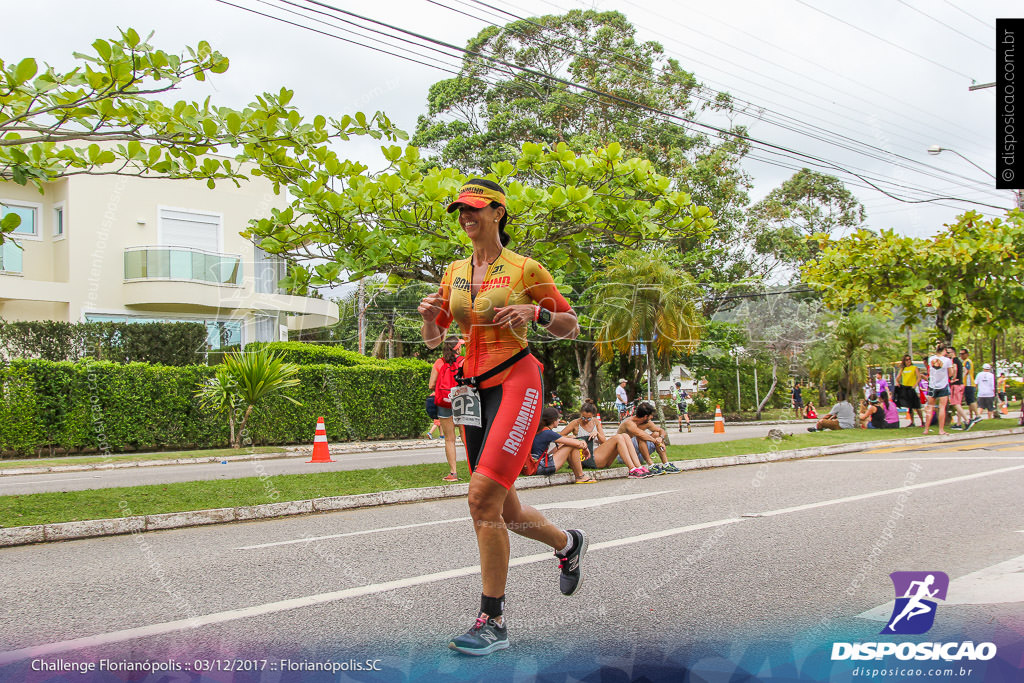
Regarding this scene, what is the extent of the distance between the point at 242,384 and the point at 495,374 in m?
15.1

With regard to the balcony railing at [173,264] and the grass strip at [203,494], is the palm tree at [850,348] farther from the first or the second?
the grass strip at [203,494]

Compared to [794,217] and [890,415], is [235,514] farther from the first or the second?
[794,217]

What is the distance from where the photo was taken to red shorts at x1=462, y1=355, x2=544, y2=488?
3582 mm

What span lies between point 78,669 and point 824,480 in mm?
8570

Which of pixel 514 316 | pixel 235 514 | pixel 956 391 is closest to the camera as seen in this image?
pixel 514 316

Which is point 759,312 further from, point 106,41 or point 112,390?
point 106,41

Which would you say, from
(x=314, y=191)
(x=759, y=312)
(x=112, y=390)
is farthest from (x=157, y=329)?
(x=759, y=312)

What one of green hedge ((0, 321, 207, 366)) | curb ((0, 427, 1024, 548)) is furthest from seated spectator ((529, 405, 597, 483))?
green hedge ((0, 321, 207, 366))

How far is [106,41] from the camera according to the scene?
209 inches

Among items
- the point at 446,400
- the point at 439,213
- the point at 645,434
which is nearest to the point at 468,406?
the point at 439,213

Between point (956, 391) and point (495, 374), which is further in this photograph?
point (956, 391)

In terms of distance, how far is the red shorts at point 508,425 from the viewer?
3.58 meters

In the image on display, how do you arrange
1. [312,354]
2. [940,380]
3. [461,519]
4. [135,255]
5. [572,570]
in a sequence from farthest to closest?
1. [135,255]
2. [312,354]
3. [940,380]
4. [461,519]
5. [572,570]

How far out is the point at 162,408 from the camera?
17766 mm
